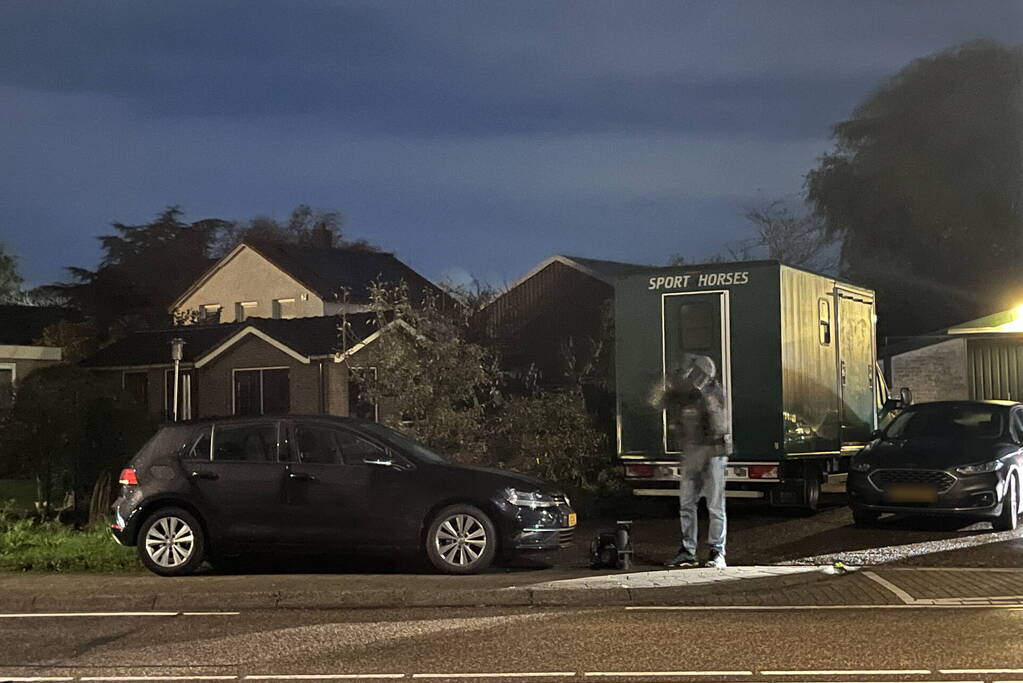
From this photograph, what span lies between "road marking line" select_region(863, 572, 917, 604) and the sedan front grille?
13.1 ft

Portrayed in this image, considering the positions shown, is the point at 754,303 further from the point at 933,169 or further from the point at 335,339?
the point at 933,169

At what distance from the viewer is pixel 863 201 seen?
197 feet

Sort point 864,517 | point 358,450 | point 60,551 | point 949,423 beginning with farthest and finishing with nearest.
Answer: point 949,423, point 864,517, point 60,551, point 358,450

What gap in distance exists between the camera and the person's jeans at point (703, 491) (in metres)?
12.6

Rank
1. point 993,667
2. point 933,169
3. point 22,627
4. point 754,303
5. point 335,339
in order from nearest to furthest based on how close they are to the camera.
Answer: point 993,667, point 22,627, point 754,303, point 335,339, point 933,169

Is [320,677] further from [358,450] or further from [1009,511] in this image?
[1009,511]

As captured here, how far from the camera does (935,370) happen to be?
34594 mm

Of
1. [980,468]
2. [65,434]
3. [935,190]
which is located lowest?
[980,468]

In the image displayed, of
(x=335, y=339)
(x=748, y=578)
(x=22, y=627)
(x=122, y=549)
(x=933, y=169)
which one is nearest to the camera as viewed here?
(x=22, y=627)

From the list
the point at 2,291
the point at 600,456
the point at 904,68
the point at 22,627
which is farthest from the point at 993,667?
the point at 2,291

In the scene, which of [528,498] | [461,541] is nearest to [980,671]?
[528,498]

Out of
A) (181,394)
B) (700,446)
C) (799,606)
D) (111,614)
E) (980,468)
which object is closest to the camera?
(799,606)

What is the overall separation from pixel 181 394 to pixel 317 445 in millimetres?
34375

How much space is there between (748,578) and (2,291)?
61109 millimetres
